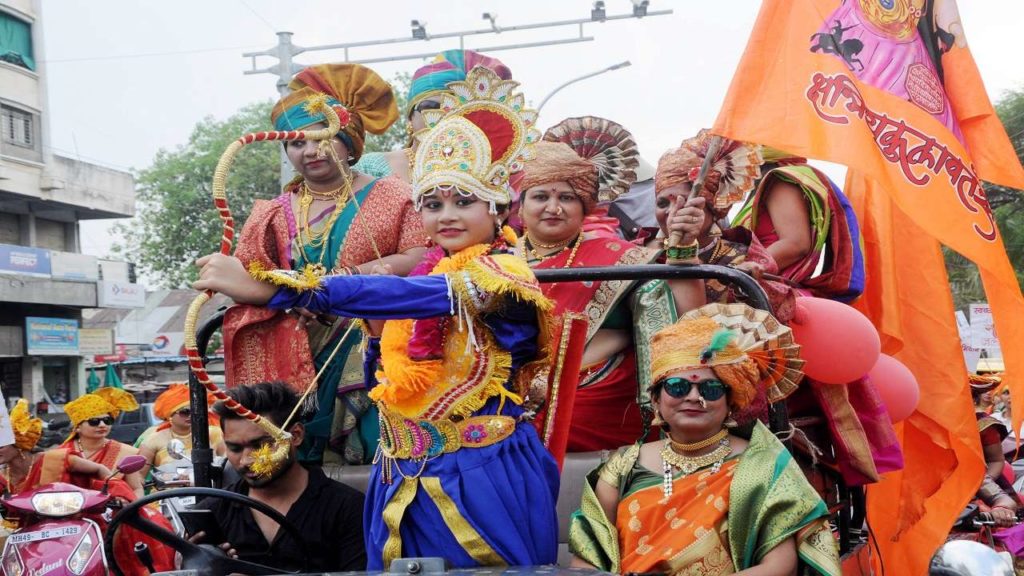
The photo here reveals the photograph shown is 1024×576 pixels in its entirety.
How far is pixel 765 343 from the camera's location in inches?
147

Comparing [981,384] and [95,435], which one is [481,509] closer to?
[95,435]

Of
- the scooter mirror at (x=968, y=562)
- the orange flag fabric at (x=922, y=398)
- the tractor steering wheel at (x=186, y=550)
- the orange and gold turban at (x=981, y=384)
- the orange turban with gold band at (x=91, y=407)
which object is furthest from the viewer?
the orange and gold turban at (x=981, y=384)

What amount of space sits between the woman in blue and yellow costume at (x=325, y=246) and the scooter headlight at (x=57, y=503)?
4.50 feet

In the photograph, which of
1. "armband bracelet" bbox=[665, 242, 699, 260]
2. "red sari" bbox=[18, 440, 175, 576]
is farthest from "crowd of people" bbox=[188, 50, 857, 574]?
"red sari" bbox=[18, 440, 175, 576]

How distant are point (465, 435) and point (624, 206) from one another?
414cm

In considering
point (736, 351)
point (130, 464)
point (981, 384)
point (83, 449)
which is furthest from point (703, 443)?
point (83, 449)

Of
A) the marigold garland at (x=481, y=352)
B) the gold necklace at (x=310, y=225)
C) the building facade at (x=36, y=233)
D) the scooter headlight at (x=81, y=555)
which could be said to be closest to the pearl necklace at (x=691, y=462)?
the marigold garland at (x=481, y=352)

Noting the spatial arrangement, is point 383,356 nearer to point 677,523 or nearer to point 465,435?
point 465,435

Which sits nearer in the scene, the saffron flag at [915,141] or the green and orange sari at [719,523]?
the green and orange sari at [719,523]

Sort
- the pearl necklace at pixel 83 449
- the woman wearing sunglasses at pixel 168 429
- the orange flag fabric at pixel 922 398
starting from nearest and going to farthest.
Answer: the orange flag fabric at pixel 922 398
the pearl necklace at pixel 83 449
the woman wearing sunglasses at pixel 168 429

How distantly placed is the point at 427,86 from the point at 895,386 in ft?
10.1

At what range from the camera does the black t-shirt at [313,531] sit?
405 centimetres

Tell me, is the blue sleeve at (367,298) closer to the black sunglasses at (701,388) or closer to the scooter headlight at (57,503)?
the black sunglasses at (701,388)

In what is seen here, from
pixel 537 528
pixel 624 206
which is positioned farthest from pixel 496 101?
pixel 624 206
